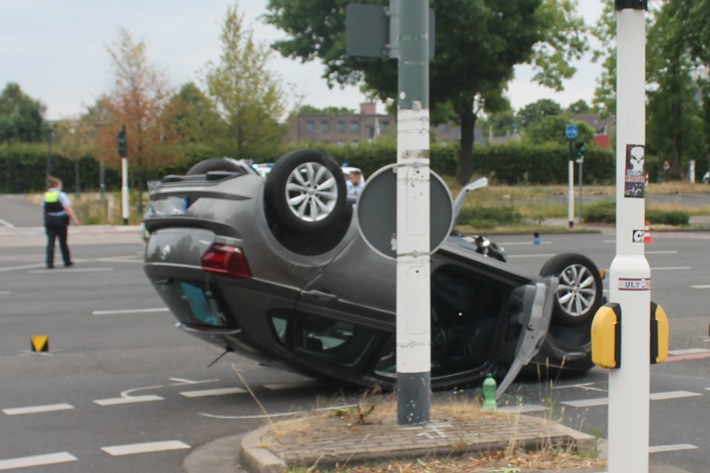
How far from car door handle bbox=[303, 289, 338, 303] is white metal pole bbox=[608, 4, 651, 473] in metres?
3.40

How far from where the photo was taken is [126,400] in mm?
8703

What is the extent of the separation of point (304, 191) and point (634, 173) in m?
3.31

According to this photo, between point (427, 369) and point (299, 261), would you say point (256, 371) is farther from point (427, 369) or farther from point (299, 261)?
point (427, 369)

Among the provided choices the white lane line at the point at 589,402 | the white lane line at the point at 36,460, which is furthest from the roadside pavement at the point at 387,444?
the white lane line at the point at 589,402

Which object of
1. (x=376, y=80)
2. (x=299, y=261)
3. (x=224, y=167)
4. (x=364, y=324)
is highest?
(x=376, y=80)

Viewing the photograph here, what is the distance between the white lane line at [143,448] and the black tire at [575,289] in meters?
A: 3.75

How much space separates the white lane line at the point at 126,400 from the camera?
858 centimetres

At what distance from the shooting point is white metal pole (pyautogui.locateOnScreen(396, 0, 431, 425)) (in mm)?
6699

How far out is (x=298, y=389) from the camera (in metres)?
9.17

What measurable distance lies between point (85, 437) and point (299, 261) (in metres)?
2.01

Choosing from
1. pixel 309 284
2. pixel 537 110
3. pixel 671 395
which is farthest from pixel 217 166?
pixel 537 110

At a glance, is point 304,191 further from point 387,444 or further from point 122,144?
point 122,144

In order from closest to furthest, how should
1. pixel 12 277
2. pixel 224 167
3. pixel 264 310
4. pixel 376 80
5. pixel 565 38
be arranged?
1. pixel 264 310
2. pixel 224 167
3. pixel 12 277
4. pixel 376 80
5. pixel 565 38

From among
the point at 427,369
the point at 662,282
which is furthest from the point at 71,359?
the point at 662,282
